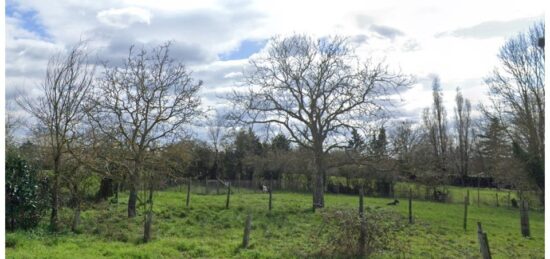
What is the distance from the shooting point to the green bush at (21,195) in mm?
12281

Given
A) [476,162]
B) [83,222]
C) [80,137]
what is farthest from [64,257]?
[476,162]

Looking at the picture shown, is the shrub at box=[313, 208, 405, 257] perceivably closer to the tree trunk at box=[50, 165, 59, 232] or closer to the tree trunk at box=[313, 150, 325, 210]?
the tree trunk at box=[50, 165, 59, 232]

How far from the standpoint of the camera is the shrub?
35.2ft

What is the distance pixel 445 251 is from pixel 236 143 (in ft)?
128

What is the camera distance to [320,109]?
25547 mm

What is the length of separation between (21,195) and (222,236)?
18.1 ft

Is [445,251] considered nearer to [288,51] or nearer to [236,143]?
[288,51]

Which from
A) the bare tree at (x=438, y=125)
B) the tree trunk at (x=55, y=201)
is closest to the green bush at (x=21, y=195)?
the tree trunk at (x=55, y=201)

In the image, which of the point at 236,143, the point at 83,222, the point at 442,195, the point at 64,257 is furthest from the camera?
the point at 236,143

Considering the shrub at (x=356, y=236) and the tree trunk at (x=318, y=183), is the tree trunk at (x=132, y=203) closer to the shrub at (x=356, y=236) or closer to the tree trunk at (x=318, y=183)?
the shrub at (x=356, y=236)

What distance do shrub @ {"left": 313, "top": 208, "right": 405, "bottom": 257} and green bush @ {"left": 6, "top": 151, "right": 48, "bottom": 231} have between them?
755 centimetres

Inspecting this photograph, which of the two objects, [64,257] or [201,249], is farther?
[201,249]

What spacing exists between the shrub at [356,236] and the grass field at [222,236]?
27 cm

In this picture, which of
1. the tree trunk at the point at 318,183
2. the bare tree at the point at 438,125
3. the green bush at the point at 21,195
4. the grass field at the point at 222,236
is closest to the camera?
the grass field at the point at 222,236
